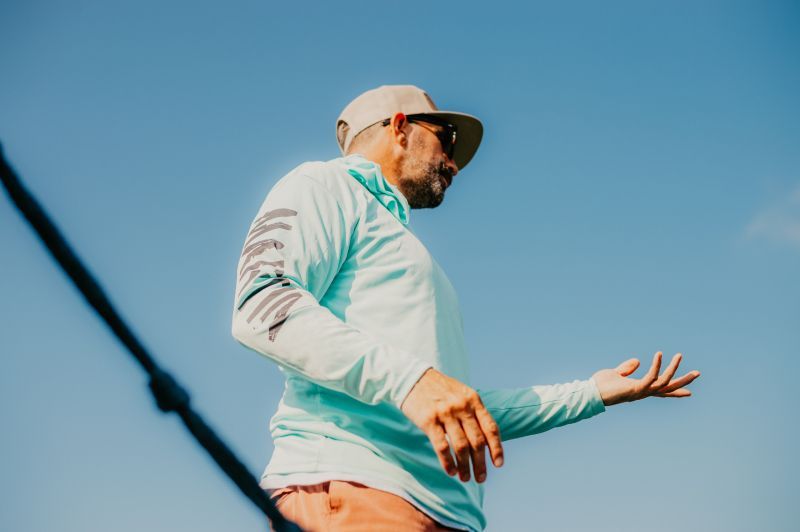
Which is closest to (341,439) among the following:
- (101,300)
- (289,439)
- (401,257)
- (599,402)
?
(289,439)

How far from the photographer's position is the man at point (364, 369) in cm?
191

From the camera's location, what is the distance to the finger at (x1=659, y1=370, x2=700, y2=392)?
10.5 feet

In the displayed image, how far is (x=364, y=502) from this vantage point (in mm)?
2076

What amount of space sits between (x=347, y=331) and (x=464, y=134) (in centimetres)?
226

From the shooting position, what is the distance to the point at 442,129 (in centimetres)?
380

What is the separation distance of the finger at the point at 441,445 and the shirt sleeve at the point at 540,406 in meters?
1.19

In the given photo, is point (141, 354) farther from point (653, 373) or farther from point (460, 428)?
point (653, 373)

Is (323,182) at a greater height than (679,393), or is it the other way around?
(323,182)

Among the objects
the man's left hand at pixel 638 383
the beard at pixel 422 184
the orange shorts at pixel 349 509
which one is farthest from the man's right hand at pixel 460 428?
the beard at pixel 422 184

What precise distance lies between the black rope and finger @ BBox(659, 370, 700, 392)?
6.66 feet

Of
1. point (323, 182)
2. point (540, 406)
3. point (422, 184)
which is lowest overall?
point (540, 406)

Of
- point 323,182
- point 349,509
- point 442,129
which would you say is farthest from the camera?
point 442,129

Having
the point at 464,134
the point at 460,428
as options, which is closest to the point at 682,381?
the point at 464,134

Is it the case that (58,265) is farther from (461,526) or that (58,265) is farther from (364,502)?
(461,526)
